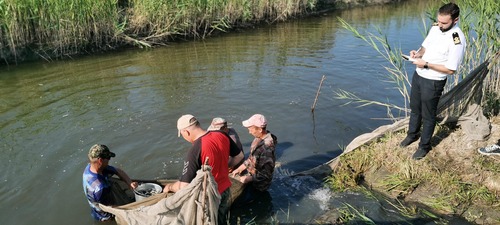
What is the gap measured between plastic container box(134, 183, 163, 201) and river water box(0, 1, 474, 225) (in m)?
0.97

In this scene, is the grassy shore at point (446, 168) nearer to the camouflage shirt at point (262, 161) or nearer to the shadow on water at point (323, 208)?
the shadow on water at point (323, 208)

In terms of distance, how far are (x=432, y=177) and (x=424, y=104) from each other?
1025 mm

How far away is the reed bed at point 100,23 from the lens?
11.6 meters

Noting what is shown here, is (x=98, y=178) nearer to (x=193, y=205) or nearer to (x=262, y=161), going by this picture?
(x=193, y=205)

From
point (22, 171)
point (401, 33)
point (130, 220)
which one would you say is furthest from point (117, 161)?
point (401, 33)

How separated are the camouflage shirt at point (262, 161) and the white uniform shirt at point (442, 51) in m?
2.21

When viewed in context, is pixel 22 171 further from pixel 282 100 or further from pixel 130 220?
pixel 282 100

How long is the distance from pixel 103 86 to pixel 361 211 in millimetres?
7627

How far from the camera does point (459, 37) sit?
15.8 ft

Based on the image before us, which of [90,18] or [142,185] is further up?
[90,18]

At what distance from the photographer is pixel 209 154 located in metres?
3.97

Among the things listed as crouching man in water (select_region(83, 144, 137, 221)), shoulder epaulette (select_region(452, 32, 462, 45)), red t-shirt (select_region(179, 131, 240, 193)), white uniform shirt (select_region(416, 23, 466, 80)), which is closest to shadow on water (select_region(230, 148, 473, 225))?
red t-shirt (select_region(179, 131, 240, 193))

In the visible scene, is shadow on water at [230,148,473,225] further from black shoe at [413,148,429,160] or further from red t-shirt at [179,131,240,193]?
red t-shirt at [179,131,240,193]

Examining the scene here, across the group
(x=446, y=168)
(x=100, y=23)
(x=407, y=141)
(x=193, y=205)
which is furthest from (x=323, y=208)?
(x=100, y=23)
